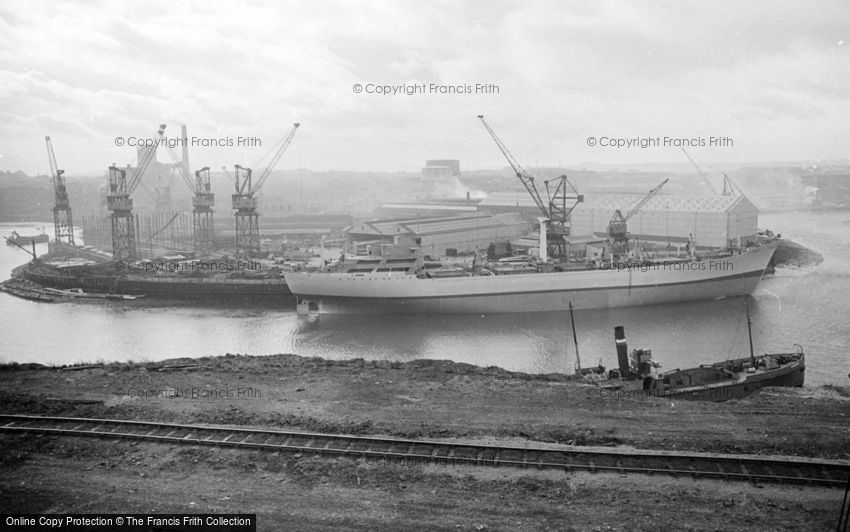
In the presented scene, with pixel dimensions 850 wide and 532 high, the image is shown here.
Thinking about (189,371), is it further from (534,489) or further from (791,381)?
(791,381)

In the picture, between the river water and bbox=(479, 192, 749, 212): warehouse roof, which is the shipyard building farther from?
the river water

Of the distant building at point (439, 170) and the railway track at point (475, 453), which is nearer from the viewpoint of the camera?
the railway track at point (475, 453)

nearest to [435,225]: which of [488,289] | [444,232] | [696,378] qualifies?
[444,232]

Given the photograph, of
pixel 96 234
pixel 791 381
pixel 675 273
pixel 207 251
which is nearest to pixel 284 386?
pixel 791 381

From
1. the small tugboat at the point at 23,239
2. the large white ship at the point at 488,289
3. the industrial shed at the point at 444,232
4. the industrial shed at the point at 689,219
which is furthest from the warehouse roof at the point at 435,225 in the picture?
the small tugboat at the point at 23,239

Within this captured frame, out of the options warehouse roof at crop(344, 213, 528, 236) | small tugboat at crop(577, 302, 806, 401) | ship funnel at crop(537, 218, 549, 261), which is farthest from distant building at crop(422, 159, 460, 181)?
small tugboat at crop(577, 302, 806, 401)

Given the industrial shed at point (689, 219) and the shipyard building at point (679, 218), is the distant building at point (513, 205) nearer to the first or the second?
the shipyard building at point (679, 218)
